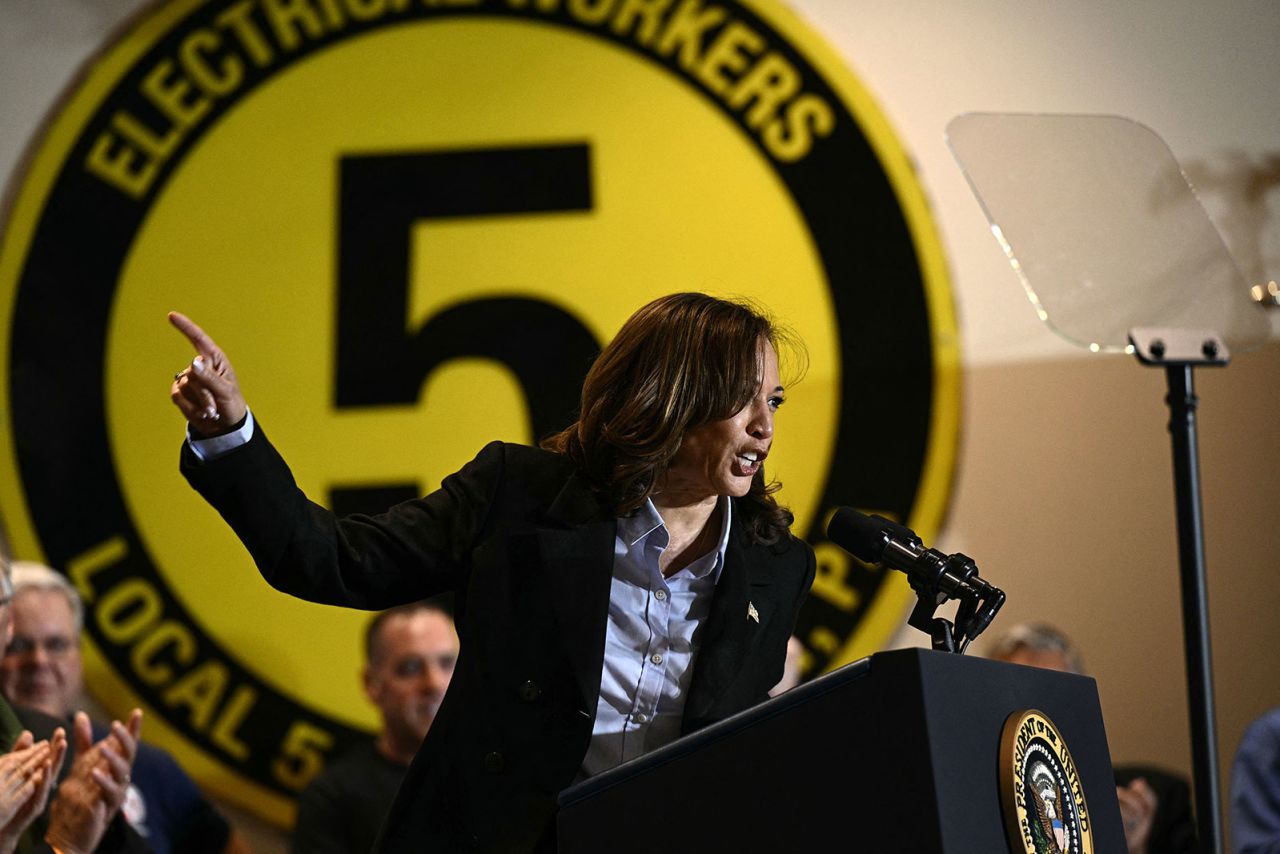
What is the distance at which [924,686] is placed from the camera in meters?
1.28

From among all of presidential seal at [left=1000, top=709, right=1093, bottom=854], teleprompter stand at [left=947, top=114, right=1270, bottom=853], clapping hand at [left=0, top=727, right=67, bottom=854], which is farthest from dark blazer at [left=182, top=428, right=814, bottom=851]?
teleprompter stand at [left=947, top=114, right=1270, bottom=853]

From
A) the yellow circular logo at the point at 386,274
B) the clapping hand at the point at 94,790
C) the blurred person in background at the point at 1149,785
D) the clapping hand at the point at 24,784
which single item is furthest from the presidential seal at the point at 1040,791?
the yellow circular logo at the point at 386,274

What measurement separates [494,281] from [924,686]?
279cm

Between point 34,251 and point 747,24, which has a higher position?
point 747,24

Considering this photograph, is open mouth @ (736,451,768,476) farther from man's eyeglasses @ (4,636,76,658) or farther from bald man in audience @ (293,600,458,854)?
man's eyeglasses @ (4,636,76,658)

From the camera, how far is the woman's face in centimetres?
185

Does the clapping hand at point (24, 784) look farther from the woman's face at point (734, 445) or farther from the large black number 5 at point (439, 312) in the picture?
the large black number 5 at point (439, 312)

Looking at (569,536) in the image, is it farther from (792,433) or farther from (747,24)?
(747,24)

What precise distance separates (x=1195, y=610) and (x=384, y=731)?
1954 mm

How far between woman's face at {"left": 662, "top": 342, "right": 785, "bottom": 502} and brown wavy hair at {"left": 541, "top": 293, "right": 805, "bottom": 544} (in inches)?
0.5

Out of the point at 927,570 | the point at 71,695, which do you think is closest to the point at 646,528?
the point at 927,570

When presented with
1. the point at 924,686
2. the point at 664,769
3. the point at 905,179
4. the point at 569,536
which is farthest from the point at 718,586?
the point at 905,179

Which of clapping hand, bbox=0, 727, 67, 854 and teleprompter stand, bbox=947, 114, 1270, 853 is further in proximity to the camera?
teleprompter stand, bbox=947, 114, 1270, 853

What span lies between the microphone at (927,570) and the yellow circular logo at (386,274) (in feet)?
6.87
